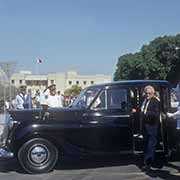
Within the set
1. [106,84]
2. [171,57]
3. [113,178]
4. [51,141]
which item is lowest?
[113,178]

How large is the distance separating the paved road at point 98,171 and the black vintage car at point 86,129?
1.10 ft

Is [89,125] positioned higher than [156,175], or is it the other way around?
[89,125]

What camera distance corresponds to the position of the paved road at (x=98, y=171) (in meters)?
8.93

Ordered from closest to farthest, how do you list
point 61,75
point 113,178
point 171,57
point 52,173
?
point 113,178 → point 52,173 → point 171,57 → point 61,75

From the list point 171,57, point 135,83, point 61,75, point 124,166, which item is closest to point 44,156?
point 124,166

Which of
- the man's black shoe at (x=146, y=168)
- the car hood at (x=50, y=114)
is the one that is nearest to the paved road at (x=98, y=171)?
the man's black shoe at (x=146, y=168)

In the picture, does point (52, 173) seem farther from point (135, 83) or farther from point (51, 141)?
point (135, 83)

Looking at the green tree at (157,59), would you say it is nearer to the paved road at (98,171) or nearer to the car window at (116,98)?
the paved road at (98,171)

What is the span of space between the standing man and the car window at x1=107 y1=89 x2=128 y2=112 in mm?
557

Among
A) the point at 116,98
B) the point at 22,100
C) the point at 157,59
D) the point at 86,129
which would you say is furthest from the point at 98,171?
the point at 157,59

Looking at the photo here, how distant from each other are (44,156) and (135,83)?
2361 millimetres

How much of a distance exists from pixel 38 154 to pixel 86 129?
1.05m

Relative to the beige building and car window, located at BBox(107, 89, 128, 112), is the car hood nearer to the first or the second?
car window, located at BBox(107, 89, 128, 112)

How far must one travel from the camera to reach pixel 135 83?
395 inches
